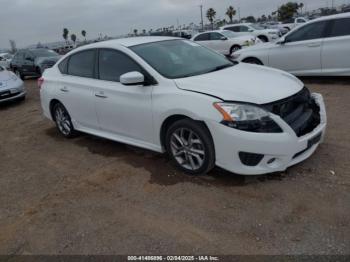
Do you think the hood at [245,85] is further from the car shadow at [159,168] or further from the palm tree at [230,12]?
the palm tree at [230,12]

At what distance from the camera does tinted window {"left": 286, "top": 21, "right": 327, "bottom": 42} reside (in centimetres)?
863

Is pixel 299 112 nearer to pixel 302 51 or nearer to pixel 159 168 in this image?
pixel 159 168

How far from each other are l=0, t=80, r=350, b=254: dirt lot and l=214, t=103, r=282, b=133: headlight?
65 centimetres

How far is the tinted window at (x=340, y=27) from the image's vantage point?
27.1 ft

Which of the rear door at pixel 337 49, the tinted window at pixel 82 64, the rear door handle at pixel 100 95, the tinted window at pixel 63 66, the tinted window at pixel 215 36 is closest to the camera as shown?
the rear door handle at pixel 100 95

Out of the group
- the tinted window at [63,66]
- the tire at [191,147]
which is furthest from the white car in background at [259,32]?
the tire at [191,147]

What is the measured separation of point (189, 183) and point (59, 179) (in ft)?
5.69

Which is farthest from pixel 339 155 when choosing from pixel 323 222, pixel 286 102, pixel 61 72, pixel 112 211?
pixel 61 72

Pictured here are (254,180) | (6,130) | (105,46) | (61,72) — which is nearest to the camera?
(254,180)

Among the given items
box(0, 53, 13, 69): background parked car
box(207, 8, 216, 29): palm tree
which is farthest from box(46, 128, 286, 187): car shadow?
box(207, 8, 216, 29): palm tree

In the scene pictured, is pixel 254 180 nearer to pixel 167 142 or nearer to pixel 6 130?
pixel 167 142

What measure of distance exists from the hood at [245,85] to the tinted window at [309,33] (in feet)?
15.8

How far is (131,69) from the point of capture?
4.64 metres

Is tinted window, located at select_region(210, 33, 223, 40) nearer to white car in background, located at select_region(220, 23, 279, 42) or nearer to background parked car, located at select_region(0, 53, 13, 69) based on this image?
white car in background, located at select_region(220, 23, 279, 42)
